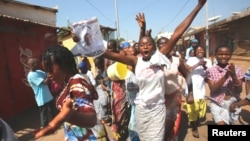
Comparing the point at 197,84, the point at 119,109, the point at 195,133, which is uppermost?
the point at 197,84

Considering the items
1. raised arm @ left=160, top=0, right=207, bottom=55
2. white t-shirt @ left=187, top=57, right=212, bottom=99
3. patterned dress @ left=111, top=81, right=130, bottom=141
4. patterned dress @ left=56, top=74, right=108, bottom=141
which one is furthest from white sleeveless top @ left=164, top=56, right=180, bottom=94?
white t-shirt @ left=187, top=57, right=212, bottom=99

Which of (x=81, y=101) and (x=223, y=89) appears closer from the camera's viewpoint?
(x=81, y=101)

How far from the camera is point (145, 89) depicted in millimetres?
3273

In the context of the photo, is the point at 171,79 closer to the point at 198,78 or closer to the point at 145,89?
the point at 145,89

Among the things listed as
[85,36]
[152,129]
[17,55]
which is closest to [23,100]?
[17,55]

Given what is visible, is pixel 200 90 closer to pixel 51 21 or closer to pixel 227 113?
pixel 227 113

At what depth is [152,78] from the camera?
318 cm

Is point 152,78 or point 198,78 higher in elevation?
point 152,78

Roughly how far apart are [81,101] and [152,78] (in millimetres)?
1454

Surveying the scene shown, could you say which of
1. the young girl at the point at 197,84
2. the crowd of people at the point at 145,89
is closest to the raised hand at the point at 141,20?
the crowd of people at the point at 145,89

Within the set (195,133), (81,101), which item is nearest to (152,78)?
(81,101)

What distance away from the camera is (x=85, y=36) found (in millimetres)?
2445

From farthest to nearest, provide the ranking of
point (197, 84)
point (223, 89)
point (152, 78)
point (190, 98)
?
point (190, 98) → point (197, 84) → point (223, 89) → point (152, 78)

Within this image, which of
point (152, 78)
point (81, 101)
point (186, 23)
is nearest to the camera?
point (81, 101)
